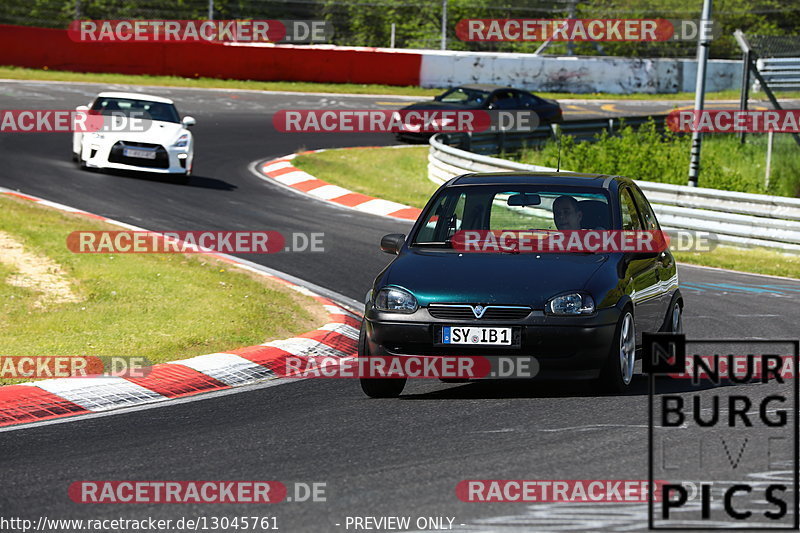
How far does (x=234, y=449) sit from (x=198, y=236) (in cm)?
1009

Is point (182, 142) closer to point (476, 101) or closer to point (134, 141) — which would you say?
point (134, 141)

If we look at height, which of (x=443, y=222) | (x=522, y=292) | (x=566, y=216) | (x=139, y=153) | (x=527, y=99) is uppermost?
(x=566, y=216)

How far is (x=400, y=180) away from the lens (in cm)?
2447

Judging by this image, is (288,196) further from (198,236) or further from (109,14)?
(109,14)

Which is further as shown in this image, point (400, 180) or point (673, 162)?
point (673, 162)

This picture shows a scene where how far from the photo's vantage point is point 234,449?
21.7ft

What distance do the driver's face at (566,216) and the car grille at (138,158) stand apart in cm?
1327

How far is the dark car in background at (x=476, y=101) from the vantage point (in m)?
29.0

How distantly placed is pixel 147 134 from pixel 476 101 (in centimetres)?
1049

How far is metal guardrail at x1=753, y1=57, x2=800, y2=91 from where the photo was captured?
949 inches

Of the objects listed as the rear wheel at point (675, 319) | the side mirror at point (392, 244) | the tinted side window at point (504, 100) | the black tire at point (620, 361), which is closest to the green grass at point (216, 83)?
the tinted side window at point (504, 100)

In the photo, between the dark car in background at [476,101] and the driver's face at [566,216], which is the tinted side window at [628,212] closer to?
the driver's face at [566,216]

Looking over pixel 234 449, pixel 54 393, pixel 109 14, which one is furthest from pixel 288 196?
pixel 109 14

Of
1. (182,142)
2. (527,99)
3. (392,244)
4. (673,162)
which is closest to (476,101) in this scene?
(527,99)
